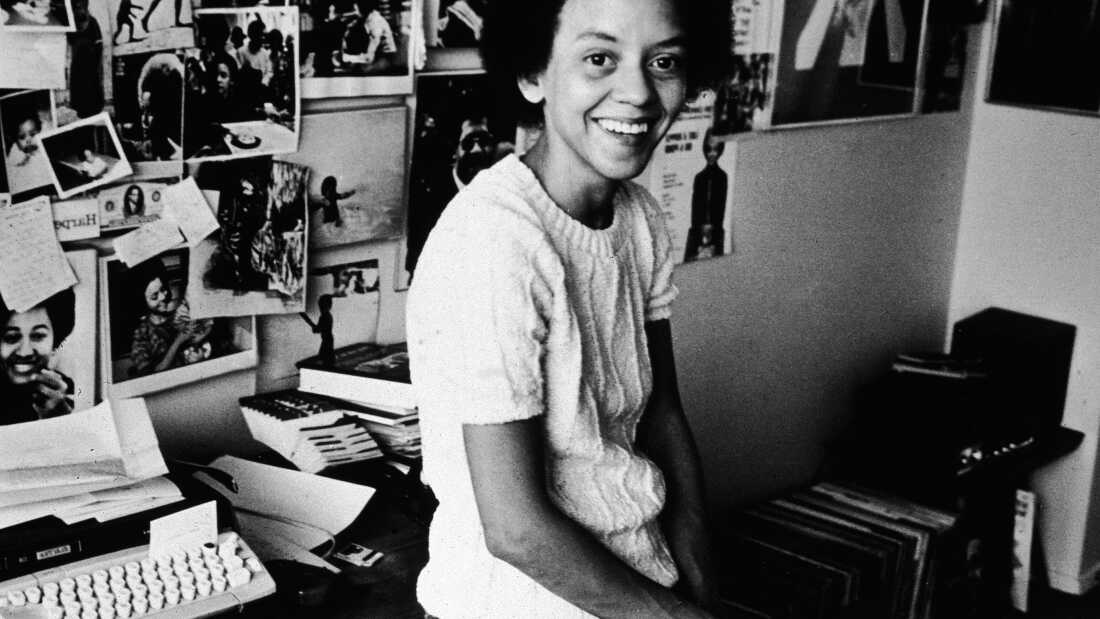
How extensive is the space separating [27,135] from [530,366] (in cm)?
82

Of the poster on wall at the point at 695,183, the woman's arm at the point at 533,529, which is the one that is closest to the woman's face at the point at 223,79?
the woman's arm at the point at 533,529

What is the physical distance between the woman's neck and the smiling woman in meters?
0.74

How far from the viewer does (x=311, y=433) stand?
5.77 feet

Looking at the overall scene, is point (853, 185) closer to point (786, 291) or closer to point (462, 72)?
point (786, 291)

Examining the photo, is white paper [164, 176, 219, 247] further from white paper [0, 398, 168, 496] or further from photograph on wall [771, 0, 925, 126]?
photograph on wall [771, 0, 925, 126]

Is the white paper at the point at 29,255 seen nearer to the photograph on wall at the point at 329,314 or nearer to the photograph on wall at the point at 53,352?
the photograph on wall at the point at 53,352

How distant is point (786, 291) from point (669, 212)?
0.52 m

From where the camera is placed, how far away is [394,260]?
207cm

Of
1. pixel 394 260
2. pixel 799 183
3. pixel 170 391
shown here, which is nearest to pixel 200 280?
pixel 170 391

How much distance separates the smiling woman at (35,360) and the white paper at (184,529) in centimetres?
33

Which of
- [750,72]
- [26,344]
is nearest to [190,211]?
[26,344]

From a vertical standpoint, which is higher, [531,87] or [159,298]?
[531,87]

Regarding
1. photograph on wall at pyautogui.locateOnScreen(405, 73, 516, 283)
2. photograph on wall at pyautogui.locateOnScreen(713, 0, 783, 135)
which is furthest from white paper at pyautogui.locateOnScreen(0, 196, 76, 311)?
photograph on wall at pyautogui.locateOnScreen(713, 0, 783, 135)

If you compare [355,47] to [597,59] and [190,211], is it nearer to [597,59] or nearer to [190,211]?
[190,211]
